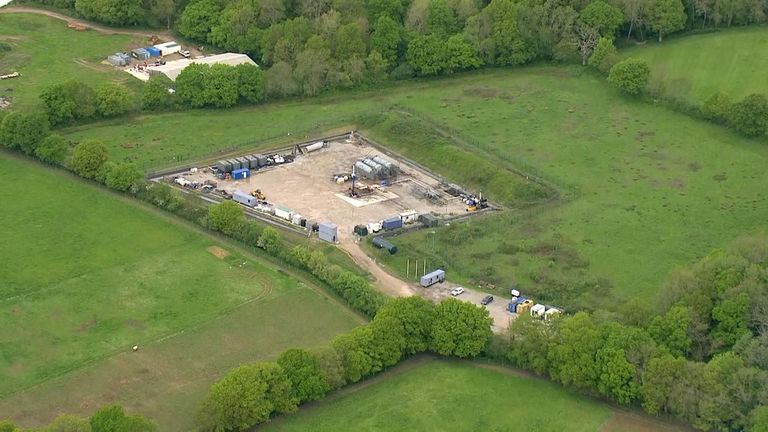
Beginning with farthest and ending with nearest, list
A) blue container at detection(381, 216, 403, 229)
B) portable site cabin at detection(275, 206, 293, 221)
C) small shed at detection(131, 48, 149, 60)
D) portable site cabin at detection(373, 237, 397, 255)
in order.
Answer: small shed at detection(131, 48, 149, 60) < portable site cabin at detection(275, 206, 293, 221) < blue container at detection(381, 216, 403, 229) < portable site cabin at detection(373, 237, 397, 255)

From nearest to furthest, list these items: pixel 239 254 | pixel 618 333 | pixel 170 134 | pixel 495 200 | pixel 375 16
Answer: pixel 618 333
pixel 239 254
pixel 495 200
pixel 170 134
pixel 375 16

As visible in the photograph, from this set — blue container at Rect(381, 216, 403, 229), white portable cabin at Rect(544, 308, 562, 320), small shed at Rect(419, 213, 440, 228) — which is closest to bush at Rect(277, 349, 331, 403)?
white portable cabin at Rect(544, 308, 562, 320)

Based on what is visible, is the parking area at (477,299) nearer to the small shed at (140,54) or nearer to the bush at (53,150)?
the bush at (53,150)

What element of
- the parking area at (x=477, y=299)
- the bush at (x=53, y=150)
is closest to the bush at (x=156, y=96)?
the bush at (x=53, y=150)

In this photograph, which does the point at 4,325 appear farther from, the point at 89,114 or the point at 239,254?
the point at 89,114

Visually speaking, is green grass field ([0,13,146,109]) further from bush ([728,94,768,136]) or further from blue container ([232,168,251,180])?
bush ([728,94,768,136])

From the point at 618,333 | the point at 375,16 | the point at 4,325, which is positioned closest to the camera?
the point at 618,333

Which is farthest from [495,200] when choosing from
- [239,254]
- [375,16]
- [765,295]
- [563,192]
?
[375,16]

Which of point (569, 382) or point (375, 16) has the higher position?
point (375, 16)
